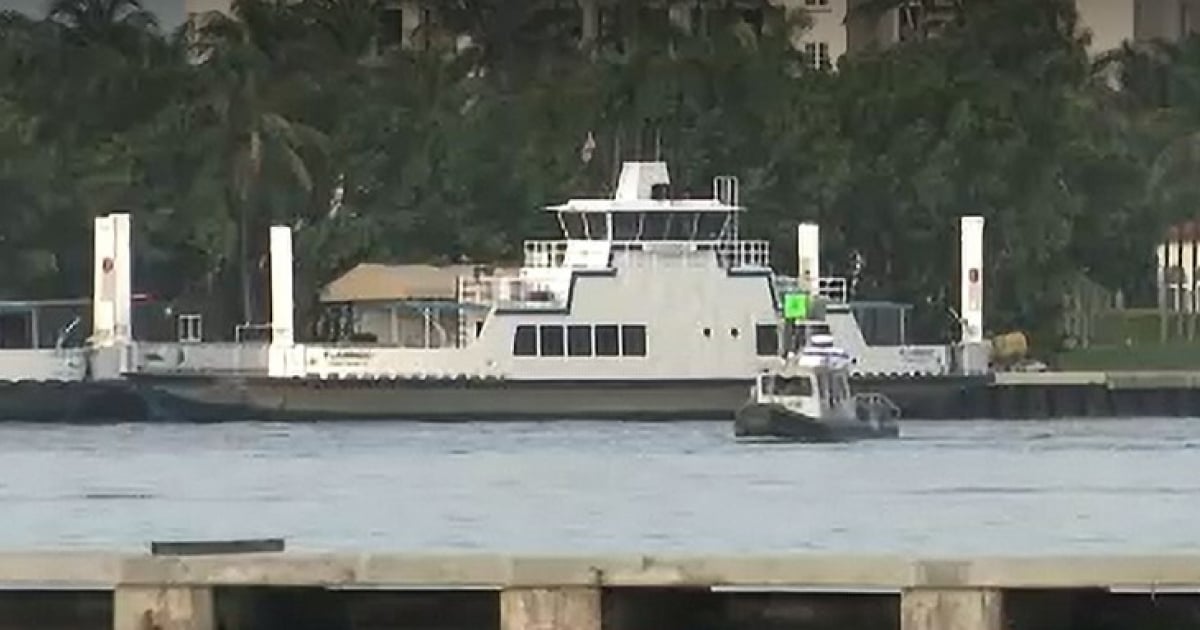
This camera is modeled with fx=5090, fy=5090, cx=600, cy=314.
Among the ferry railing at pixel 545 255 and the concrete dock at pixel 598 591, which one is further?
the ferry railing at pixel 545 255

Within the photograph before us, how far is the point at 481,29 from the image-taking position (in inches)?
5428

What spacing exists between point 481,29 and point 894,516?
244 ft

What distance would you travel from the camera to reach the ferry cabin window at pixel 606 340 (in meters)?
110

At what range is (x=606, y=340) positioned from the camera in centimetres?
11012

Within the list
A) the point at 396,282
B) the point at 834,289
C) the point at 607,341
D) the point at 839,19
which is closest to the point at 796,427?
the point at 607,341

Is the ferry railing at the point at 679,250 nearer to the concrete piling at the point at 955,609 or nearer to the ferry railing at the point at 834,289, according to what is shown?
the ferry railing at the point at 834,289

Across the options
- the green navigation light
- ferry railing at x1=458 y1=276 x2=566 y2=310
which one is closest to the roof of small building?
ferry railing at x1=458 y1=276 x2=566 y2=310

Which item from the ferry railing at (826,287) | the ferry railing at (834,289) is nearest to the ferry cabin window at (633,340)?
the ferry railing at (826,287)

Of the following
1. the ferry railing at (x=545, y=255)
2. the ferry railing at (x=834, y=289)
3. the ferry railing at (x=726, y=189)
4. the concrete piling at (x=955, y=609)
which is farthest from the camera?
the ferry railing at (x=726, y=189)

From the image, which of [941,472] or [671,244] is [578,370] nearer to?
[671,244]

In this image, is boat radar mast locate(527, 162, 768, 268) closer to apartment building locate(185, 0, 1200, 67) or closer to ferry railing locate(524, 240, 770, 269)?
ferry railing locate(524, 240, 770, 269)

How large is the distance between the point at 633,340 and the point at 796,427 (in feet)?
56.8

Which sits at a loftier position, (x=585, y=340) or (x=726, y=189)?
(x=726, y=189)

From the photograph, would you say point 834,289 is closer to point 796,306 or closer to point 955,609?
point 796,306
